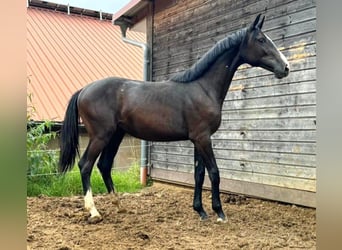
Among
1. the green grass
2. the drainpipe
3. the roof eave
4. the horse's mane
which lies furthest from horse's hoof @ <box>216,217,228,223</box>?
the roof eave

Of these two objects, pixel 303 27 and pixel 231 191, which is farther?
pixel 231 191

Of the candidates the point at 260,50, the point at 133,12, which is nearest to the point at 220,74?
the point at 260,50

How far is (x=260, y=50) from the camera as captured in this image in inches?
58.1

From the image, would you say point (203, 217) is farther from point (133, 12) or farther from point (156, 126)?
point (133, 12)

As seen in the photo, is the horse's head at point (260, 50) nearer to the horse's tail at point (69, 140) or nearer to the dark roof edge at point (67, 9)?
the horse's tail at point (69, 140)

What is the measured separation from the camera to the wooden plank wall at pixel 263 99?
1.66 metres

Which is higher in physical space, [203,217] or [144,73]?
[144,73]

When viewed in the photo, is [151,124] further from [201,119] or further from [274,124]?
[274,124]

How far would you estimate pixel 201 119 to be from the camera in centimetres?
154

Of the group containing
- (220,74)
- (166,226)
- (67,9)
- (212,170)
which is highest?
(67,9)

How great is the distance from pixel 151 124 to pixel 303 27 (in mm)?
937

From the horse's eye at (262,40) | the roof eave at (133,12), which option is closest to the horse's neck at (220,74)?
the horse's eye at (262,40)

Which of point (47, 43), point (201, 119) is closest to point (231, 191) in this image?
point (201, 119)

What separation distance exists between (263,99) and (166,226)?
0.96 meters
